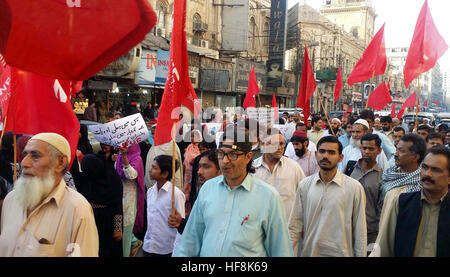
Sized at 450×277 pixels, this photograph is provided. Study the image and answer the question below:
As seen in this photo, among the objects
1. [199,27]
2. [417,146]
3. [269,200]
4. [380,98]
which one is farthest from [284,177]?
[199,27]

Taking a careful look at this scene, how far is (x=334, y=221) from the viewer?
350 cm

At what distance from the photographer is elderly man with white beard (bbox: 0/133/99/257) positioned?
2.39m

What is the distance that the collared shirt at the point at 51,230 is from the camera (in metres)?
2.38

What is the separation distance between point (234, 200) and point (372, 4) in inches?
3100

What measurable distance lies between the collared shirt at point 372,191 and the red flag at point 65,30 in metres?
2.86

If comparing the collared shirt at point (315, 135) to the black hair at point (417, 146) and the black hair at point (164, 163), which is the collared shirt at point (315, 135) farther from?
the black hair at point (164, 163)

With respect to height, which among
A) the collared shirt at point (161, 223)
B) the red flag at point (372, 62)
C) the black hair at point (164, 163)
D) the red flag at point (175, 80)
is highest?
the red flag at point (372, 62)

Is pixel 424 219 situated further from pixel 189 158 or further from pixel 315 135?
pixel 315 135

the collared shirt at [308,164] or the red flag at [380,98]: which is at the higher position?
the red flag at [380,98]

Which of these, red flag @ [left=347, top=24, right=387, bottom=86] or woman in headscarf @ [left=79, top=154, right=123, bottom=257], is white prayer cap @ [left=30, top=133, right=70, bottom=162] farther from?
red flag @ [left=347, top=24, right=387, bottom=86]

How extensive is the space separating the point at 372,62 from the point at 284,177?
257 inches

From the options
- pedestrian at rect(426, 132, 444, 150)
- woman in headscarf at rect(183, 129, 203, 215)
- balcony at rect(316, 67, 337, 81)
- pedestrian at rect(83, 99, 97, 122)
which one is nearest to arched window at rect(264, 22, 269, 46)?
balcony at rect(316, 67, 337, 81)

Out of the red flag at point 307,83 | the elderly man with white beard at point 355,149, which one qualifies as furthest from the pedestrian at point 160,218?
the red flag at point 307,83
